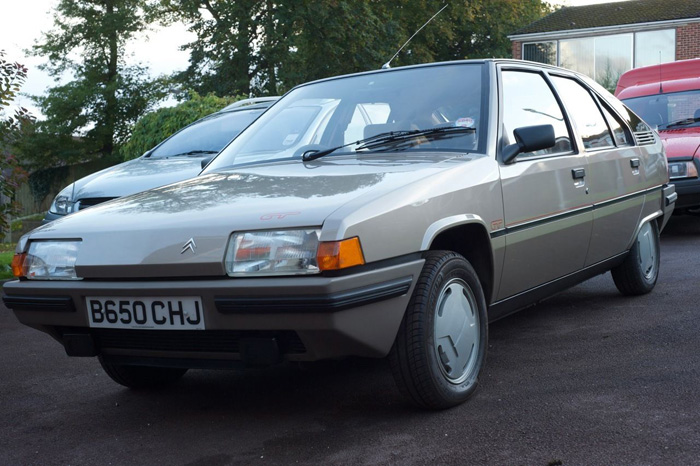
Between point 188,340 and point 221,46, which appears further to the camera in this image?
point 221,46

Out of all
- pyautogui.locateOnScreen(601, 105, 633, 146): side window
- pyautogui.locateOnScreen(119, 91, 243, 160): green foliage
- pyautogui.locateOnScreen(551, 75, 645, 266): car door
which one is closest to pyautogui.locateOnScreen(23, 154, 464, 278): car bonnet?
pyautogui.locateOnScreen(551, 75, 645, 266): car door

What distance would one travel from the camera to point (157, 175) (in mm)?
7586

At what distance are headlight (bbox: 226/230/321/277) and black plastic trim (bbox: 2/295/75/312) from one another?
28.9 inches

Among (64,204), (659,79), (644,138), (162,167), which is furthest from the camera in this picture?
(659,79)

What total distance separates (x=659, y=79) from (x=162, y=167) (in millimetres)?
7765

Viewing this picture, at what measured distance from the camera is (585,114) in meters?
5.22

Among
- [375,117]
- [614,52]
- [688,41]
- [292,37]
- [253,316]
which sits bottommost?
[253,316]

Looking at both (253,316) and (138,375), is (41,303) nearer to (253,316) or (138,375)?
(138,375)

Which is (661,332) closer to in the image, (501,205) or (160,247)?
(501,205)

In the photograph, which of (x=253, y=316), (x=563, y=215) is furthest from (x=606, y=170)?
(x=253, y=316)

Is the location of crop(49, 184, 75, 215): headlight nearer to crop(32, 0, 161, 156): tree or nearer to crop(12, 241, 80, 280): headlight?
crop(12, 241, 80, 280): headlight

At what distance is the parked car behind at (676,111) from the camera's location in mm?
9594

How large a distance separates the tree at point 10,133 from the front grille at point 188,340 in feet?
19.7

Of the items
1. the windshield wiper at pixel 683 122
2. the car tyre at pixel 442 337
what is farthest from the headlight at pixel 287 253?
the windshield wiper at pixel 683 122
